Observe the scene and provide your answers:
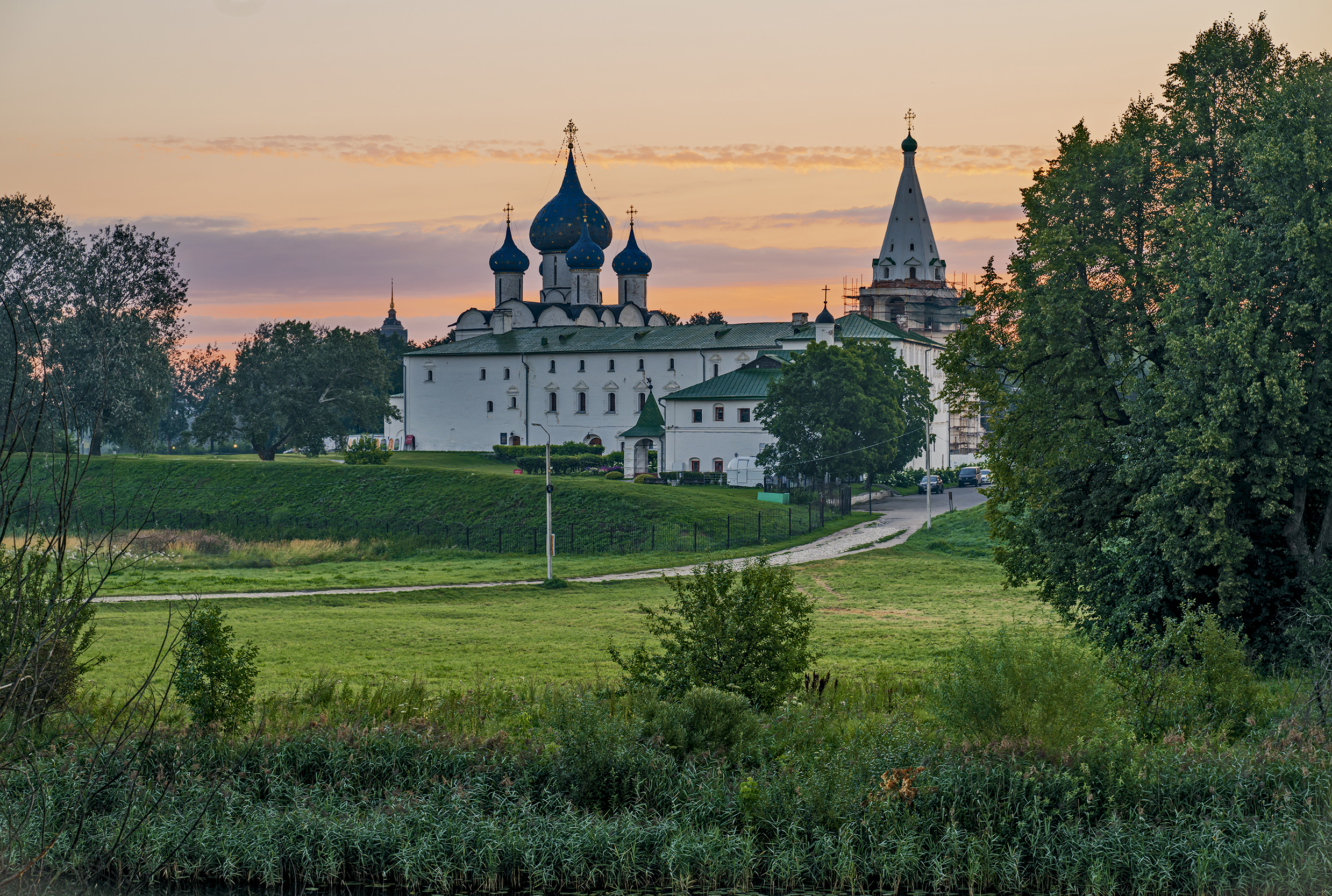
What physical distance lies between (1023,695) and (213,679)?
952 centimetres

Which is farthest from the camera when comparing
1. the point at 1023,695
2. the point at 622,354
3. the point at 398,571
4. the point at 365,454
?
the point at 622,354

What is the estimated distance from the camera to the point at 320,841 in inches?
462

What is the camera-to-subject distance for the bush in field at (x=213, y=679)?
45.6ft

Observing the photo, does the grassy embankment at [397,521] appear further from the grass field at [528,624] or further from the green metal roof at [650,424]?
the green metal roof at [650,424]

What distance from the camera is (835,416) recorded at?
5425 centimetres

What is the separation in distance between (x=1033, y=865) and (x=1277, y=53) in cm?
1517

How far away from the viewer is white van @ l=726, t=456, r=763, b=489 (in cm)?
6138

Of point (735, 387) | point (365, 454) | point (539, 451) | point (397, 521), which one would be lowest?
point (397, 521)

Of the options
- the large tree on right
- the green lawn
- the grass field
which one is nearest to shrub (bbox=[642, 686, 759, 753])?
the grass field

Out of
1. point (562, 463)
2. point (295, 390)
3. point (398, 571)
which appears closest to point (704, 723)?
point (398, 571)

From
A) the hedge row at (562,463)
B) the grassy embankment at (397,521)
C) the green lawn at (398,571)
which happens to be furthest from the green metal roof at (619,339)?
the green lawn at (398,571)

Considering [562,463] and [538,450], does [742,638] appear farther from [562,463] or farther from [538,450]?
[538,450]

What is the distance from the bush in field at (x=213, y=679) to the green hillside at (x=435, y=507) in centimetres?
3200

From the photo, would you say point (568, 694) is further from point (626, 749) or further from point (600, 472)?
point (600, 472)
